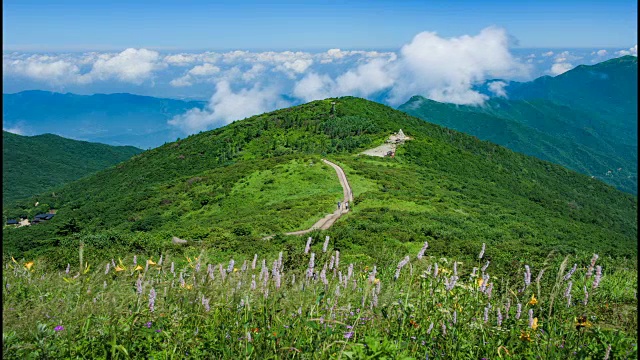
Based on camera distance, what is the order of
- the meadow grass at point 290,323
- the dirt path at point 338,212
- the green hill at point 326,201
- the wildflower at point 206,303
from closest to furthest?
the meadow grass at point 290,323, the wildflower at point 206,303, the green hill at point 326,201, the dirt path at point 338,212

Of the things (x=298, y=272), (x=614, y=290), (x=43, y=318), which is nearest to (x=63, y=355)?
(x=43, y=318)

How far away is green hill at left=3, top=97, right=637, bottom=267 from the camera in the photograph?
81.5 ft

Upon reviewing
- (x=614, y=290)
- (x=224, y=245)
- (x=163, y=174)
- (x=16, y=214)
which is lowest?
(x=16, y=214)

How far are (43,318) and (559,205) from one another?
71.6 metres

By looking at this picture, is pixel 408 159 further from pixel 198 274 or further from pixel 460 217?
pixel 198 274

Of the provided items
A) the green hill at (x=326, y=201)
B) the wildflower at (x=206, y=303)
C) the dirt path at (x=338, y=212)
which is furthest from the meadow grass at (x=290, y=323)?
the dirt path at (x=338, y=212)

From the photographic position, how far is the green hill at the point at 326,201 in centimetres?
2484

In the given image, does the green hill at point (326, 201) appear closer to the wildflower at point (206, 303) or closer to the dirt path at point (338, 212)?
the dirt path at point (338, 212)

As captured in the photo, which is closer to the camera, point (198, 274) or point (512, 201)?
point (198, 274)

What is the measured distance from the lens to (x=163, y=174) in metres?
85.2

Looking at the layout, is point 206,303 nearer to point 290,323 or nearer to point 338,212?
point 290,323

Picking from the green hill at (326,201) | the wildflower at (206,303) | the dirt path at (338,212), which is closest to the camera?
the wildflower at (206,303)

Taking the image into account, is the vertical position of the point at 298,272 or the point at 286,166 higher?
the point at 298,272

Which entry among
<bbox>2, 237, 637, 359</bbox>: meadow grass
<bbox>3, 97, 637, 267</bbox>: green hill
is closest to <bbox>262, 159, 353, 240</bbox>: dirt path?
<bbox>3, 97, 637, 267</bbox>: green hill
